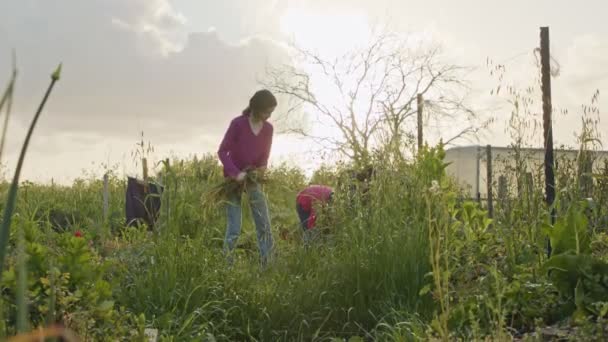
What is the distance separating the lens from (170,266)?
4055mm

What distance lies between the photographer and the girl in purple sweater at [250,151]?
6055mm

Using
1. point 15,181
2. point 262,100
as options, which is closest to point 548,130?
point 262,100

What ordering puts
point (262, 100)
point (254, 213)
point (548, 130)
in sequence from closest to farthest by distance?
point (548, 130) → point (254, 213) → point (262, 100)

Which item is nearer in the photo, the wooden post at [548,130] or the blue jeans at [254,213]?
the wooden post at [548,130]

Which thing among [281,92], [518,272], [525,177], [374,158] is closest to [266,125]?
[374,158]

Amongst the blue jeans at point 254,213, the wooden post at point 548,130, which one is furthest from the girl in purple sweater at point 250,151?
the wooden post at point 548,130

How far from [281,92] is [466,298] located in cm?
1833

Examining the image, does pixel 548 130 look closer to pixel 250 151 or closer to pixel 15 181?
pixel 250 151

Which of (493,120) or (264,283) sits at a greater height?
(493,120)

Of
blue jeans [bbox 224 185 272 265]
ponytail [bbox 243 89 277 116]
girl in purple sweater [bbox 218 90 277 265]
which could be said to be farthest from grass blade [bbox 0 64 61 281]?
ponytail [bbox 243 89 277 116]

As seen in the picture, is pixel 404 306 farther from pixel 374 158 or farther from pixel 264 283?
pixel 374 158

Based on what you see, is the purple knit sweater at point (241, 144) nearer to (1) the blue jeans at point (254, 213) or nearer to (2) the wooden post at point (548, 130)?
(1) the blue jeans at point (254, 213)

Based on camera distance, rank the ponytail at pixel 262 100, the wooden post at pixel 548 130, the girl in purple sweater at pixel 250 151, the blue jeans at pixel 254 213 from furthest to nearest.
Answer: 1. the ponytail at pixel 262 100
2. the girl in purple sweater at pixel 250 151
3. the blue jeans at pixel 254 213
4. the wooden post at pixel 548 130

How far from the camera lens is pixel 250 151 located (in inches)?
253
